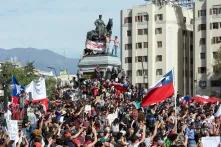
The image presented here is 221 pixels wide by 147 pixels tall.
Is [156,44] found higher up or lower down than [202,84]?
higher up

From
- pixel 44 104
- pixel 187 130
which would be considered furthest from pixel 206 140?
pixel 44 104

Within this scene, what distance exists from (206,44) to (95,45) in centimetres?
4030

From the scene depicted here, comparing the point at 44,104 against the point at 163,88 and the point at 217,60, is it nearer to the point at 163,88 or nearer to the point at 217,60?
the point at 163,88

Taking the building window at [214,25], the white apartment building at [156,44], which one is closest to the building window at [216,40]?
the building window at [214,25]

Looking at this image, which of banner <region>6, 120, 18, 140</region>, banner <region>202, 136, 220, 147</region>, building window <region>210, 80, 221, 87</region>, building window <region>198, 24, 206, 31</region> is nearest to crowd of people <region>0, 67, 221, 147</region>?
banner <region>6, 120, 18, 140</region>

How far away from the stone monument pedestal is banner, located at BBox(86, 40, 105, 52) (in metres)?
0.75

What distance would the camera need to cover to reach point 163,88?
2225cm

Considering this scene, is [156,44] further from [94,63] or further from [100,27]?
[94,63]

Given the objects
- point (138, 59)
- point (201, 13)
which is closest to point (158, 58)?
point (138, 59)

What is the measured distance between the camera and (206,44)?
95375mm

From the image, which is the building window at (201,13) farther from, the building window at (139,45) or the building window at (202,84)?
the building window at (139,45)

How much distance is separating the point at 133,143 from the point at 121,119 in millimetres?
8892

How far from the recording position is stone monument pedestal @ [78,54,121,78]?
56.2 m

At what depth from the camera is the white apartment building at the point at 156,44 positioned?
324 ft
